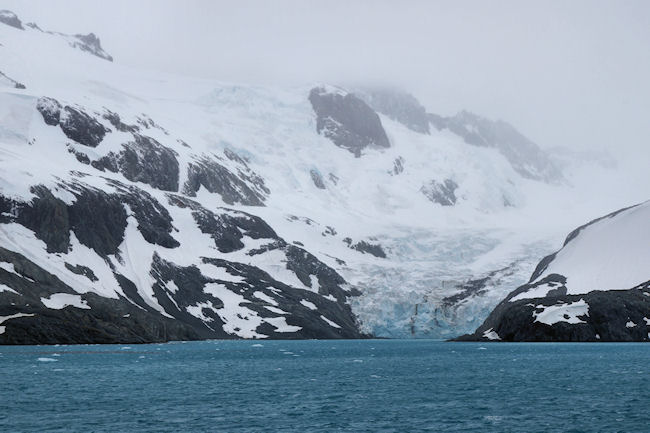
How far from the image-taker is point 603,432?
2184 inches

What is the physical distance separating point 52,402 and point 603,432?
48.0m

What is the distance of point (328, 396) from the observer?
78562 millimetres

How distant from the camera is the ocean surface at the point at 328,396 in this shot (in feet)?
198

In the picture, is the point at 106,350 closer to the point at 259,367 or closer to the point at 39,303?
the point at 39,303

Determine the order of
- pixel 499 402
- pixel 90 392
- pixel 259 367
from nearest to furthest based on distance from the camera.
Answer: pixel 499 402
pixel 90 392
pixel 259 367

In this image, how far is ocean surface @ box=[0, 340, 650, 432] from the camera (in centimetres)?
6047

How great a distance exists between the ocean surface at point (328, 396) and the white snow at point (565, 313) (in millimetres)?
68428

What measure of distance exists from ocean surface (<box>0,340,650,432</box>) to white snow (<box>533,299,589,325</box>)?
68428mm

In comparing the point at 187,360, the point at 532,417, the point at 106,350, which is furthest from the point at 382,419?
the point at 106,350

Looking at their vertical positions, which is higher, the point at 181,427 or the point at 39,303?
the point at 39,303

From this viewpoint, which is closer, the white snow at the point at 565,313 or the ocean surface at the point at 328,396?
the ocean surface at the point at 328,396

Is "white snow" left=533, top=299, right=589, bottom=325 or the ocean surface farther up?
"white snow" left=533, top=299, right=589, bottom=325

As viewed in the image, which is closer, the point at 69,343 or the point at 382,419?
the point at 382,419

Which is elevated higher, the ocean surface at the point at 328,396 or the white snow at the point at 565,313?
the white snow at the point at 565,313
